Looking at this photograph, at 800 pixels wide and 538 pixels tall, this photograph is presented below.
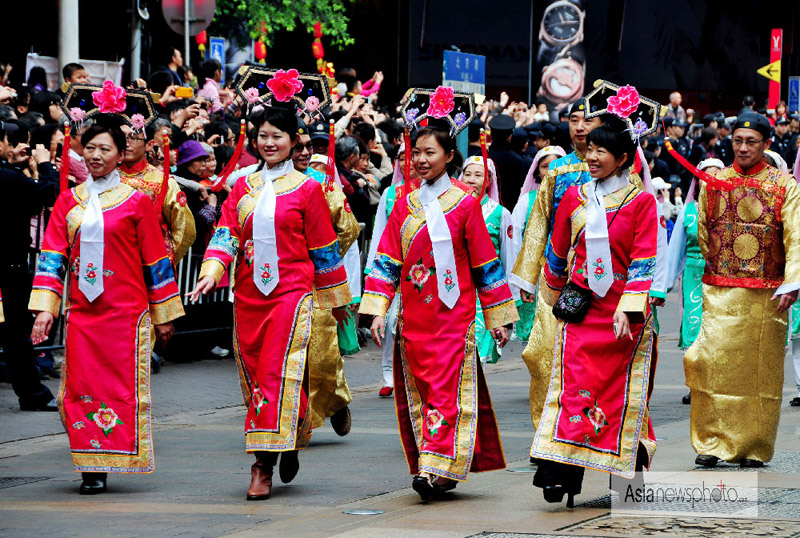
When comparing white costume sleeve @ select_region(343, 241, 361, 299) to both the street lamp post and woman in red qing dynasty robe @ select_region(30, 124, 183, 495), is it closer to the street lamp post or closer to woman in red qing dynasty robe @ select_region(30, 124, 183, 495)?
woman in red qing dynasty robe @ select_region(30, 124, 183, 495)

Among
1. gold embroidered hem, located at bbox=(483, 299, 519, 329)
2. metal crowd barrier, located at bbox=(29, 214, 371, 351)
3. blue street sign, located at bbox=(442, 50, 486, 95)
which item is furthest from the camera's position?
blue street sign, located at bbox=(442, 50, 486, 95)

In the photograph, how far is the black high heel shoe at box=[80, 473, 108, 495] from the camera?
6.89m

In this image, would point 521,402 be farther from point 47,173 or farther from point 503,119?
point 503,119

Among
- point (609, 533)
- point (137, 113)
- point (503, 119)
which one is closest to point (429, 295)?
point (609, 533)

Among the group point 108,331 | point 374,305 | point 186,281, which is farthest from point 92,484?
point 186,281

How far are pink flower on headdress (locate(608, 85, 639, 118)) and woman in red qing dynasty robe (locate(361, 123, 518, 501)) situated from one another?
77 centimetres

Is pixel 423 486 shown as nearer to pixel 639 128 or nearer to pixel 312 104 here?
pixel 639 128

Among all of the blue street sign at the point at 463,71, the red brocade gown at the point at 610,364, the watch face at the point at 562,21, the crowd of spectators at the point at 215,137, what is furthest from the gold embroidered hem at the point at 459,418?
the watch face at the point at 562,21

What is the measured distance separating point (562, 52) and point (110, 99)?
922 inches

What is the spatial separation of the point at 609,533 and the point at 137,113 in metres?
3.57

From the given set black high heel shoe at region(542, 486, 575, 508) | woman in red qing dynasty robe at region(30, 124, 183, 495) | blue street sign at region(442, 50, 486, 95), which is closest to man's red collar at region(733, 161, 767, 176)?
black high heel shoe at region(542, 486, 575, 508)

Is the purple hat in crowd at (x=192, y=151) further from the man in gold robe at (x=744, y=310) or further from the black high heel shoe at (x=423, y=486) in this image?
the black high heel shoe at (x=423, y=486)

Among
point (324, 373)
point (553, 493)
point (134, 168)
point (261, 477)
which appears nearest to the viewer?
point (553, 493)

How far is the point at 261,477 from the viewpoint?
6676 mm
